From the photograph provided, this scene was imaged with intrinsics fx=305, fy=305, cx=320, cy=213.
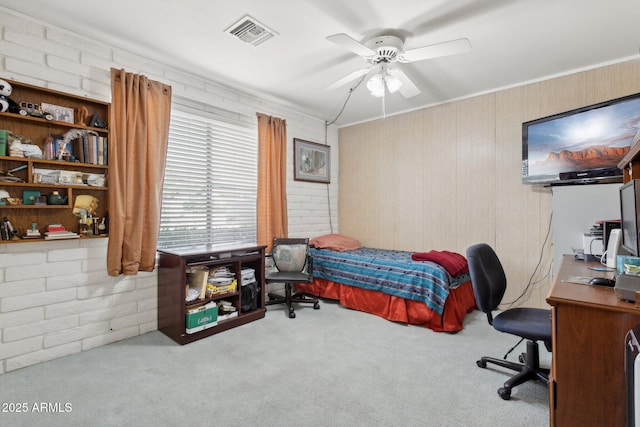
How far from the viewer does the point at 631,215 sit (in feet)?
5.33

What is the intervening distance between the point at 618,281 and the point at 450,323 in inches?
67.7

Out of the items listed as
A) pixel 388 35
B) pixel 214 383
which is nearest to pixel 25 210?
pixel 214 383

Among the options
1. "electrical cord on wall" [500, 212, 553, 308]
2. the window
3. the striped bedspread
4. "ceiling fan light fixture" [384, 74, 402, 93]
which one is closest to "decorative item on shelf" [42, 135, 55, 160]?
the window

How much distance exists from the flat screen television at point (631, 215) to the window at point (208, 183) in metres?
3.30

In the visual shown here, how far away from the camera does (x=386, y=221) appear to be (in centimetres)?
441

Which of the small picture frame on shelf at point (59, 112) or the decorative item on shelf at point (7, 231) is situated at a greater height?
the small picture frame on shelf at point (59, 112)

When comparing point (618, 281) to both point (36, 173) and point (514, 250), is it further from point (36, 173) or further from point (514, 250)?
point (36, 173)

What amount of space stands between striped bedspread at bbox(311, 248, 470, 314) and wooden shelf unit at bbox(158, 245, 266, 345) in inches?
37.8

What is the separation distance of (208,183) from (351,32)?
208 centimetres

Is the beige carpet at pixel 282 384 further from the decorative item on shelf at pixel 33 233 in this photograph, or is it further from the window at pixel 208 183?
the window at pixel 208 183

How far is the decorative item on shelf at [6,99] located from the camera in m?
2.04

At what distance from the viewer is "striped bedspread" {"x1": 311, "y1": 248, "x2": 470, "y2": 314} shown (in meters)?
2.92

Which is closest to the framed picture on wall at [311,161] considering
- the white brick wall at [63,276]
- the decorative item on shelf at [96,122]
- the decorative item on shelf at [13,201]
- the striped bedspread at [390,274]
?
the striped bedspread at [390,274]

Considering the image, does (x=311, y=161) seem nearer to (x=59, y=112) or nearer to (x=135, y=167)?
(x=135, y=167)
